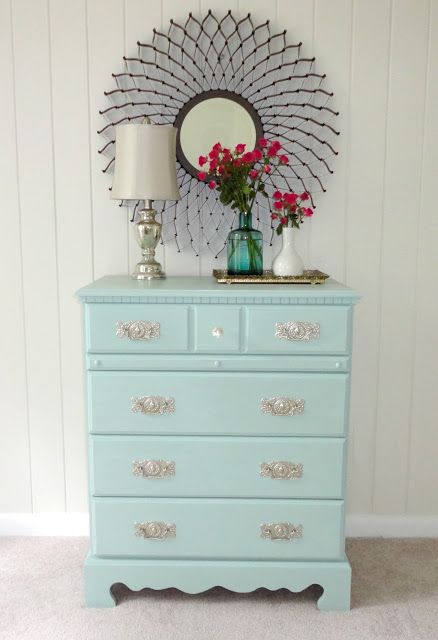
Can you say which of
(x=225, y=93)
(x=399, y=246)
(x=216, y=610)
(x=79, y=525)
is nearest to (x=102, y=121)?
(x=225, y=93)

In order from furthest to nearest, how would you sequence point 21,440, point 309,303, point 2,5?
point 21,440 → point 2,5 → point 309,303

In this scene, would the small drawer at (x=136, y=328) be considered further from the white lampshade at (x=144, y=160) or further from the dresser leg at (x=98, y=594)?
the dresser leg at (x=98, y=594)

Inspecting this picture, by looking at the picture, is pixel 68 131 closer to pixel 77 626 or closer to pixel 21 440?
pixel 21 440

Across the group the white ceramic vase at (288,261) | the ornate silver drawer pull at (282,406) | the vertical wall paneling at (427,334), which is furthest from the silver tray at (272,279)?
the vertical wall paneling at (427,334)

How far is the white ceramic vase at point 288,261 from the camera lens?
215 centimetres

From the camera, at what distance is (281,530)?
6.83ft

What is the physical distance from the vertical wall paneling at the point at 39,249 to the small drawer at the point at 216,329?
77 cm

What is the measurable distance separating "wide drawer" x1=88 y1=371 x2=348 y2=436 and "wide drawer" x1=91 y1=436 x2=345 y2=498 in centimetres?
4

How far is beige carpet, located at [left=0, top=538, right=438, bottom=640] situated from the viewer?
2.00 m

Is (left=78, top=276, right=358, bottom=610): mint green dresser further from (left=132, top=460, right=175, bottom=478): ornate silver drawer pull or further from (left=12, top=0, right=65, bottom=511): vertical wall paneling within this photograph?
(left=12, top=0, right=65, bottom=511): vertical wall paneling

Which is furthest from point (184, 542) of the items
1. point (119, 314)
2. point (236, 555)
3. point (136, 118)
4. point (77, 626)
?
point (136, 118)

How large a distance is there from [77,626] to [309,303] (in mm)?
1219

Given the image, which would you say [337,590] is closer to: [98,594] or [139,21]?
[98,594]

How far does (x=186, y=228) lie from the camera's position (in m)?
2.47
